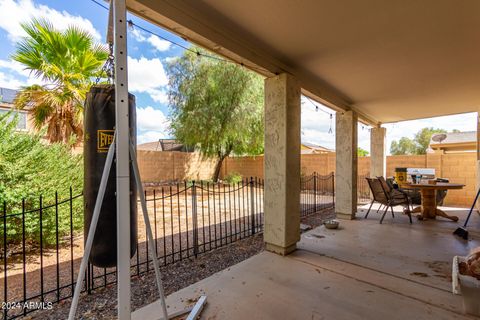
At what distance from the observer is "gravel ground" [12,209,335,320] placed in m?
1.89

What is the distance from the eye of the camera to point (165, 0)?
68.4 inches

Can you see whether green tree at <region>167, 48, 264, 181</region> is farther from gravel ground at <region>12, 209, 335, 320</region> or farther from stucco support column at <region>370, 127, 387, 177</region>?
gravel ground at <region>12, 209, 335, 320</region>

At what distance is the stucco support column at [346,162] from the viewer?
15.5 ft

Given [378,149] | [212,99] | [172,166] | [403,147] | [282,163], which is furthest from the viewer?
[403,147]

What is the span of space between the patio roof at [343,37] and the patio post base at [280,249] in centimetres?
219

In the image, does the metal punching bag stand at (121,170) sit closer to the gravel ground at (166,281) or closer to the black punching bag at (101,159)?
the black punching bag at (101,159)

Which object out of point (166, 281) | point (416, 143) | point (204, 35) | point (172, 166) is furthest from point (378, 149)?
point (416, 143)

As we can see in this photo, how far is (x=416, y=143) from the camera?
95.6 feet

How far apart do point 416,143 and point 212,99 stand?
1207 inches

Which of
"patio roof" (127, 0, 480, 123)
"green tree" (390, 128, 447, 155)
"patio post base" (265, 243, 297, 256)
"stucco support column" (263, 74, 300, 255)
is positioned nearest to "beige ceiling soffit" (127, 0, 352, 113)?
"patio roof" (127, 0, 480, 123)

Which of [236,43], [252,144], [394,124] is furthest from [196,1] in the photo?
[252,144]

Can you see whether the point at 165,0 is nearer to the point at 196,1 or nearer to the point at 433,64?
the point at 196,1

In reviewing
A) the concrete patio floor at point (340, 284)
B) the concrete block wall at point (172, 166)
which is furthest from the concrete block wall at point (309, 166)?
the concrete patio floor at point (340, 284)

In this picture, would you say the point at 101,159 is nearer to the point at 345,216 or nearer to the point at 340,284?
the point at 340,284
